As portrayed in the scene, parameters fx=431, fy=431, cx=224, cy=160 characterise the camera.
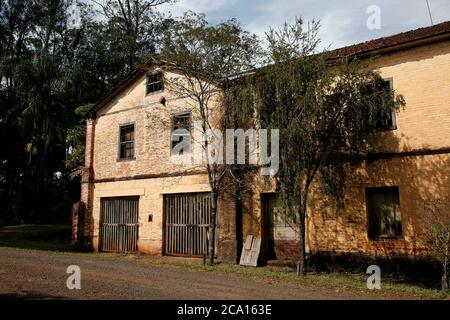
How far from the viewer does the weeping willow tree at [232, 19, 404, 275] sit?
11.0 metres

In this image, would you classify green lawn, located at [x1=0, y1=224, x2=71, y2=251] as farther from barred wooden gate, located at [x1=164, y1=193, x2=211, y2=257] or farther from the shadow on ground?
the shadow on ground

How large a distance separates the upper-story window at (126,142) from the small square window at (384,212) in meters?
10.0

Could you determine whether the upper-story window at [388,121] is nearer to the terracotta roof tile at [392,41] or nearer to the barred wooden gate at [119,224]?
the terracotta roof tile at [392,41]

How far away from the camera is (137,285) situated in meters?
9.31

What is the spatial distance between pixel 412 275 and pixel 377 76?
5328mm

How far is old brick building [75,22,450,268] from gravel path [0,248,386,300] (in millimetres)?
3038

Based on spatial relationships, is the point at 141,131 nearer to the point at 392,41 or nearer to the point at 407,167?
the point at 392,41

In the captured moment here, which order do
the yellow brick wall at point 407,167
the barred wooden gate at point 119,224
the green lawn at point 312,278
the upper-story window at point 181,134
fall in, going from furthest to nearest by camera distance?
1. the barred wooden gate at point 119,224
2. the upper-story window at point 181,134
3. the yellow brick wall at point 407,167
4. the green lawn at point 312,278

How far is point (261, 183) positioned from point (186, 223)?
3498 millimetres

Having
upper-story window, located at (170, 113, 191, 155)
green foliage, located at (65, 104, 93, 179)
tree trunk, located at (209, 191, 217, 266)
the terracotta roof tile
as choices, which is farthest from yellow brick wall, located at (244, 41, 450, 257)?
green foliage, located at (65, 104, 93, 179)

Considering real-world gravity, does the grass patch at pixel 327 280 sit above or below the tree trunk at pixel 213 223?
below

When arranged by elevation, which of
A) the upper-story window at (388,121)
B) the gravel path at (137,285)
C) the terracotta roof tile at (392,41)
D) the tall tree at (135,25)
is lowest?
the gravel path at (137,285)

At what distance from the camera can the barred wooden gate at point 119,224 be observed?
57.3 ft

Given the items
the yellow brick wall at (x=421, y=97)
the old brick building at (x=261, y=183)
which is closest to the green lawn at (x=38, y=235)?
the old brick building at (x=261, y=183)
